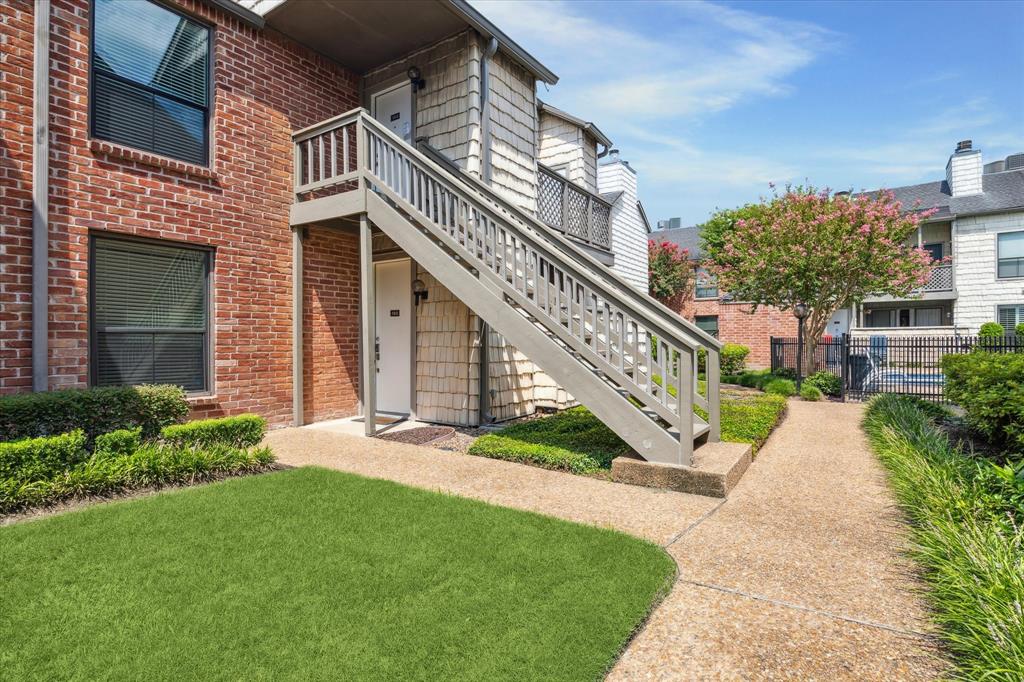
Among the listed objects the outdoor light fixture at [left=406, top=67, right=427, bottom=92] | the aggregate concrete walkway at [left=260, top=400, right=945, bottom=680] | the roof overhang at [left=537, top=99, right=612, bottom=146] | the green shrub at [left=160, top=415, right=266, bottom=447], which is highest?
the roof overhang at [left=537, top=99, right=612, bottom=146]

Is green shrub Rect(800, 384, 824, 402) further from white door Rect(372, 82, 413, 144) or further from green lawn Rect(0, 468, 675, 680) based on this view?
green lawn Rect(0, 468, 675, 680)

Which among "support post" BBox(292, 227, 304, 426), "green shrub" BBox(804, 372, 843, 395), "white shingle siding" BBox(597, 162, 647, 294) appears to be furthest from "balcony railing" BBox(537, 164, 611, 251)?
"green shrub" BBox(804, 372, 843, 395)

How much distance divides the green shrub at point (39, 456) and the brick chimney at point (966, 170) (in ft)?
87.9

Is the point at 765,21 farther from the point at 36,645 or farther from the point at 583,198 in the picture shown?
the point at 36,645

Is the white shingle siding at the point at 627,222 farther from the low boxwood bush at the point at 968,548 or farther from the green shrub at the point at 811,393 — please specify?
the low boxwood bush at the point at 968,548

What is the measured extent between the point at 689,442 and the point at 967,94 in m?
11.0

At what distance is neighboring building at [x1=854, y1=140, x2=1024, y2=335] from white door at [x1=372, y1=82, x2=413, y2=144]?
1753 cm

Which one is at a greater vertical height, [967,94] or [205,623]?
[967,94]

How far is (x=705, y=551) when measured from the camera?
127 inches

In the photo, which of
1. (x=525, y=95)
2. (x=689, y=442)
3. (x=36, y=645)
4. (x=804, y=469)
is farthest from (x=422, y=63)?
(x=36, y=645)

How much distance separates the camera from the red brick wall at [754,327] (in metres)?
20.2

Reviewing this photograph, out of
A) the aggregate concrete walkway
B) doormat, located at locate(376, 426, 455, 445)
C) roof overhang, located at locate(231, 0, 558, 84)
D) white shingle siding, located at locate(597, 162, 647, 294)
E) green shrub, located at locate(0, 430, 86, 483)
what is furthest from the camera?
white shingle siding, located at locate(597, 162, 647, 294)

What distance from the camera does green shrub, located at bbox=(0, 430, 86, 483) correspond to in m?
3.65

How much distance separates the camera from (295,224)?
7.37 m
